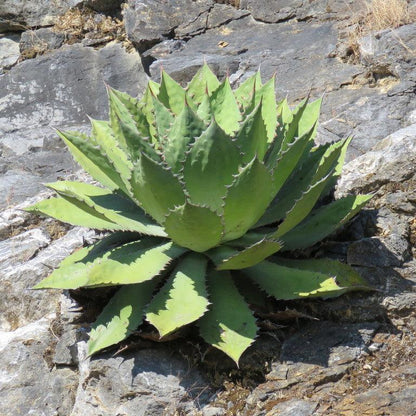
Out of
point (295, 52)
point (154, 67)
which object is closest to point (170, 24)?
point (154, 67)

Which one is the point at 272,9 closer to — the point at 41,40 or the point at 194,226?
the point at 41,40

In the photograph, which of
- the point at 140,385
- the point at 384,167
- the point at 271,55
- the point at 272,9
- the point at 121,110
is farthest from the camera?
the point at 272,9

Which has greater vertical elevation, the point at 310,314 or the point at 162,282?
the point at 162,282

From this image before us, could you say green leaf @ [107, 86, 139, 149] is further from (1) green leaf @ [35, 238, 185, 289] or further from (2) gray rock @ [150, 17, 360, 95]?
(2) gray rock @ [150, 17, 360, 95]

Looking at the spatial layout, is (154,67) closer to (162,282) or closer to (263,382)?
(162,282)

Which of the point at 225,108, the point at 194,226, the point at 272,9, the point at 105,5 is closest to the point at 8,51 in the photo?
the point at 105,5

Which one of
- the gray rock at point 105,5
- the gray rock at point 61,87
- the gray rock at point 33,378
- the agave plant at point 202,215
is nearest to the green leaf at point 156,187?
the agave plant at point 202,215
